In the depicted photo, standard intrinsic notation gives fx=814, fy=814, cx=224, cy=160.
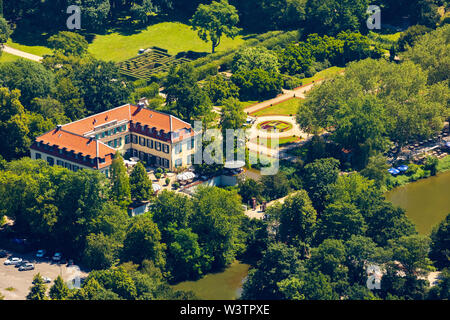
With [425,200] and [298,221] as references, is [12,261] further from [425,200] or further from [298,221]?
[425,200]

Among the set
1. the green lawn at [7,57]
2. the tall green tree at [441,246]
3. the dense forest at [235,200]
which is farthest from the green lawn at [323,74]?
the tall green tree at [441,246]

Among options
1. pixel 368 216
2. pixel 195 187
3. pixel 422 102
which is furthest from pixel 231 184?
pixel 422 102

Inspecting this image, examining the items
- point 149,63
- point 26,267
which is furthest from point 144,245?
point 149,63

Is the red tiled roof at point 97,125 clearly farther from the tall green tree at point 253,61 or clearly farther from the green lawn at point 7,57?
the green lawn at point 7,57

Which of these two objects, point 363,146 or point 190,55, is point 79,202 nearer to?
point 363,146

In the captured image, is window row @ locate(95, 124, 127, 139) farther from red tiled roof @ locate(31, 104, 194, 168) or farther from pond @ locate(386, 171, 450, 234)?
pond @ locate(386, 171, 450, 234)
